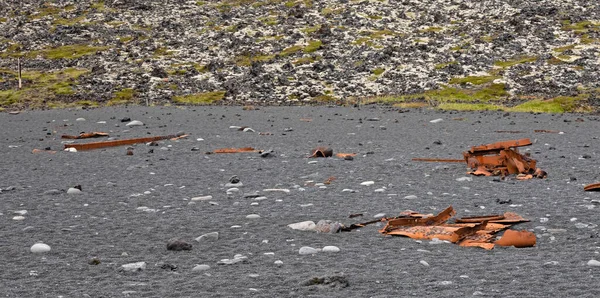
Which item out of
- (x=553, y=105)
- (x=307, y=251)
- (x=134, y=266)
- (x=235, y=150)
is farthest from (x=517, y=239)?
(x=553, y=105)

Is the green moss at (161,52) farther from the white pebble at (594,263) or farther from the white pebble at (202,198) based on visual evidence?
the white pebble at (594,263)

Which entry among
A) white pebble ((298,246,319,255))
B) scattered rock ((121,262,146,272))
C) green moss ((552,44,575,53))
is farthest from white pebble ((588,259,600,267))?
green moss ((552,44,575,53))

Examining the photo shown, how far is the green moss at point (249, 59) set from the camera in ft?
A: 169

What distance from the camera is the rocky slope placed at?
4462cm

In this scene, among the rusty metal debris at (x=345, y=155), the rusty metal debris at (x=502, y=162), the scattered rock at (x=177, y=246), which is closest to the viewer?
the scattered rock at (x=177, y=246)

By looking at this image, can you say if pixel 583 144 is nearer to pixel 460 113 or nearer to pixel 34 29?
pixel 460 113

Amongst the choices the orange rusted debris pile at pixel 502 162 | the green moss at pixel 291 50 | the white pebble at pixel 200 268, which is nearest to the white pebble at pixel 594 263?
the white pebble at pixel 200 268

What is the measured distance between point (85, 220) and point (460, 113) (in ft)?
83.2

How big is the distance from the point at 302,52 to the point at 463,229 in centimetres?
4459

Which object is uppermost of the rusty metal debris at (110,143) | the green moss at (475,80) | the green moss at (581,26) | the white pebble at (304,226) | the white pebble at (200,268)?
the green moss at (581,26)

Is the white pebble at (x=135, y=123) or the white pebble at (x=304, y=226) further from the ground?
the white pebble at (x=304, y=226)

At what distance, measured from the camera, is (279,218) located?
34.8 ft

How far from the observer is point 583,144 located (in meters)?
20.7

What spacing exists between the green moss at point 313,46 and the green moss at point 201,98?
988 cm
